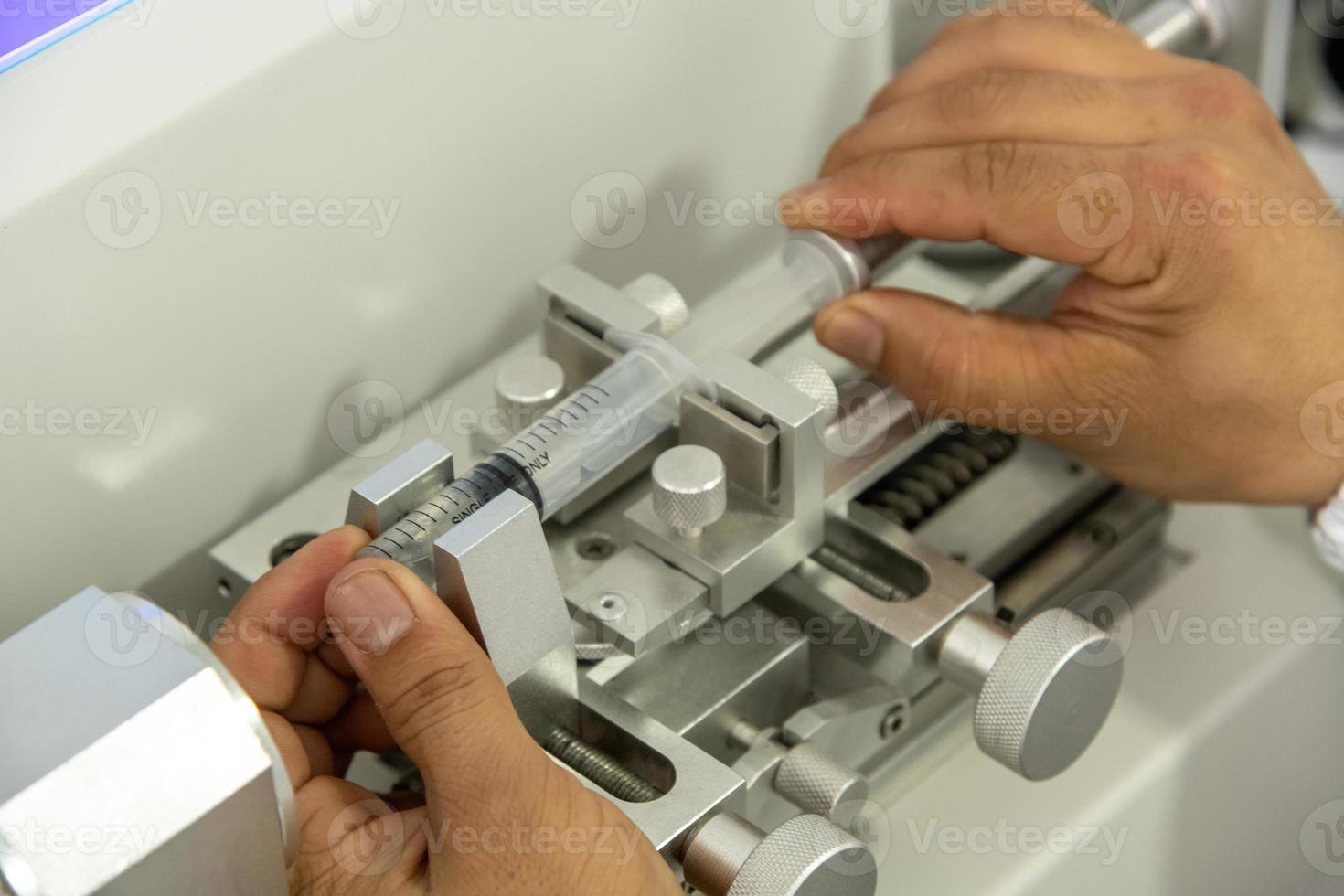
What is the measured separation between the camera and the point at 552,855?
0.67m

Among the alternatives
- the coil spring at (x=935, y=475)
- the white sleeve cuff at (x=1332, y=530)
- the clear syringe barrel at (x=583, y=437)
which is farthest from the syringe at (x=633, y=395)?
the white sleeve cuff at (x=1332, y=530)

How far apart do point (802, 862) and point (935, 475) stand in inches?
13.5

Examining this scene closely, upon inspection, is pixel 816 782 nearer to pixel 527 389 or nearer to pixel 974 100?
pixel 527 389

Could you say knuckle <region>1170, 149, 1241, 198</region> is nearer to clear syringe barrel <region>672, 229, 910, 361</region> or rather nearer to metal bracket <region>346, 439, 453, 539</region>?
clear syringe barrel <region>672, 229, 910, 361</region>

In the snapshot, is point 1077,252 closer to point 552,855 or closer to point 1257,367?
point 1257,367

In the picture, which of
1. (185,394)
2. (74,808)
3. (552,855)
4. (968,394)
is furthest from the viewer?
(968,394)

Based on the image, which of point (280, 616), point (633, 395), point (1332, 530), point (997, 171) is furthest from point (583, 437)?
point (1332, 530)

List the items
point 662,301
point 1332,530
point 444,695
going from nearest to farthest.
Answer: point 444,695 < point 662,301 < point 1332,530

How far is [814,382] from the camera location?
88 centimetres

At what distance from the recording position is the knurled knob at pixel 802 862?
27.4 inches

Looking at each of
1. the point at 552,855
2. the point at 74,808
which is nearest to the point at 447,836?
the point at 552,855

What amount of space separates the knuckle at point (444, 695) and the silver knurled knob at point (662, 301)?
279 millimetres

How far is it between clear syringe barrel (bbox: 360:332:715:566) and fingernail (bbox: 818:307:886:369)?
12 cm

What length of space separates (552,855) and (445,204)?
0.39 metres
